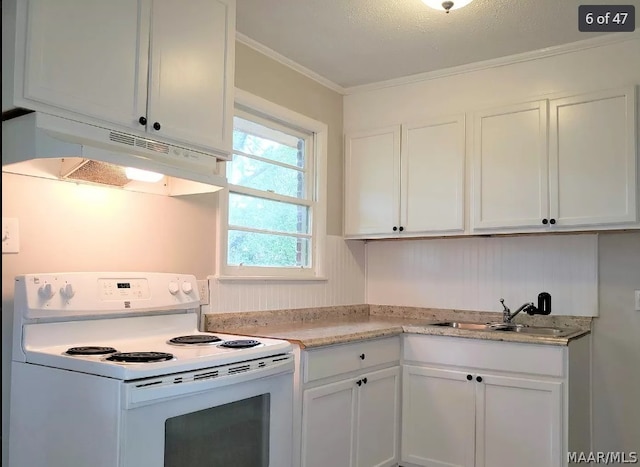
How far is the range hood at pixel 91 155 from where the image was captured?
1.64 metres

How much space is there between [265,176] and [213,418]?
1607mm

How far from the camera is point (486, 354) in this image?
8.86 feet

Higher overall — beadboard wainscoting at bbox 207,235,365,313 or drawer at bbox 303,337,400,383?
beadboard wainscoting at bbox 207,235,365,313

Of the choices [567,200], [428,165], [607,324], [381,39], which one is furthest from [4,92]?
[607,324]

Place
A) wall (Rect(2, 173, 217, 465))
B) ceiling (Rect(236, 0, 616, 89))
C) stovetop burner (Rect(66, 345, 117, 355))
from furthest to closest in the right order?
ceiling (Rect(236, 0, 616, 89)), wall (Rect(2, 173, 217, 465)), stovetop burner (Rect(66, 345, 117, 355))

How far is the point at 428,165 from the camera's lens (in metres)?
3.22

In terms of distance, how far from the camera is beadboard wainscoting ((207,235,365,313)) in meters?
2.69

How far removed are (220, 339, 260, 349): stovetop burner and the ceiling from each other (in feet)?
4.92

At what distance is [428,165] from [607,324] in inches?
51.3

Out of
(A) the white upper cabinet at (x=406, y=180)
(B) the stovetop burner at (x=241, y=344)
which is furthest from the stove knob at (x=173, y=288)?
(A) the white upper cabinet at (x=406, y=180)

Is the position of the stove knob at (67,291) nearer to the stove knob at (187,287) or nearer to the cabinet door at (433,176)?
the stove knob at (187,287)

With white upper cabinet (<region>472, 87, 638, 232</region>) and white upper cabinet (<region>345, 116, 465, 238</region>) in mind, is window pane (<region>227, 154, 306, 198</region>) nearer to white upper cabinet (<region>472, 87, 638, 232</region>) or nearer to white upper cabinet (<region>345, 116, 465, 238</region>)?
white upper cabinet (<region>345, 116, 465, 238</region>)

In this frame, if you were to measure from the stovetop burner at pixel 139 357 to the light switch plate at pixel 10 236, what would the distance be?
533 millimetres

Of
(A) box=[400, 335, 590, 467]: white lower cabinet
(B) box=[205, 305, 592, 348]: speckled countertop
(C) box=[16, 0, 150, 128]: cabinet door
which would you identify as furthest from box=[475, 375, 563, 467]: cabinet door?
(C) box=[16, 0, 150, 128]: cabinet door
